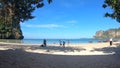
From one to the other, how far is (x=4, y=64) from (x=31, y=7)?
1293cm

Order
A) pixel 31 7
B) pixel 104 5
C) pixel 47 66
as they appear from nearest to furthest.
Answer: pixel 47 66 < pixel 104 5 < pixel 31 7

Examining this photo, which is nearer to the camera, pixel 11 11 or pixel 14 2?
pixel 14 2

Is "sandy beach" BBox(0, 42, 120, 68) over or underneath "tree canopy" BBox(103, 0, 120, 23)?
underneath

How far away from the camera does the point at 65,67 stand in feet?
57.0

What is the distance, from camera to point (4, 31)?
266 ft

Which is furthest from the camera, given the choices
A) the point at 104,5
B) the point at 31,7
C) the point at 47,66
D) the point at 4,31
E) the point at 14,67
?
the point at 4,31

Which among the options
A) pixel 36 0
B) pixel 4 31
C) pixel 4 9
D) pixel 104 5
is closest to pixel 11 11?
pixel 4 9

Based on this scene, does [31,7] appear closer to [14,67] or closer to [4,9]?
[4,9]

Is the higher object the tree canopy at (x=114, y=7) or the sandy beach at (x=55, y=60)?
the tree canopy at (x=114, y=7)

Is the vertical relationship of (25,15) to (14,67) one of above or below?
above

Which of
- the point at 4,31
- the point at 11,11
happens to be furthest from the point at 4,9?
the point at 4,31

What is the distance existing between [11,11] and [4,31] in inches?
2240

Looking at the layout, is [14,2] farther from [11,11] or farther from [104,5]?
[104,5]

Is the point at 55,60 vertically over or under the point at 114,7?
under
